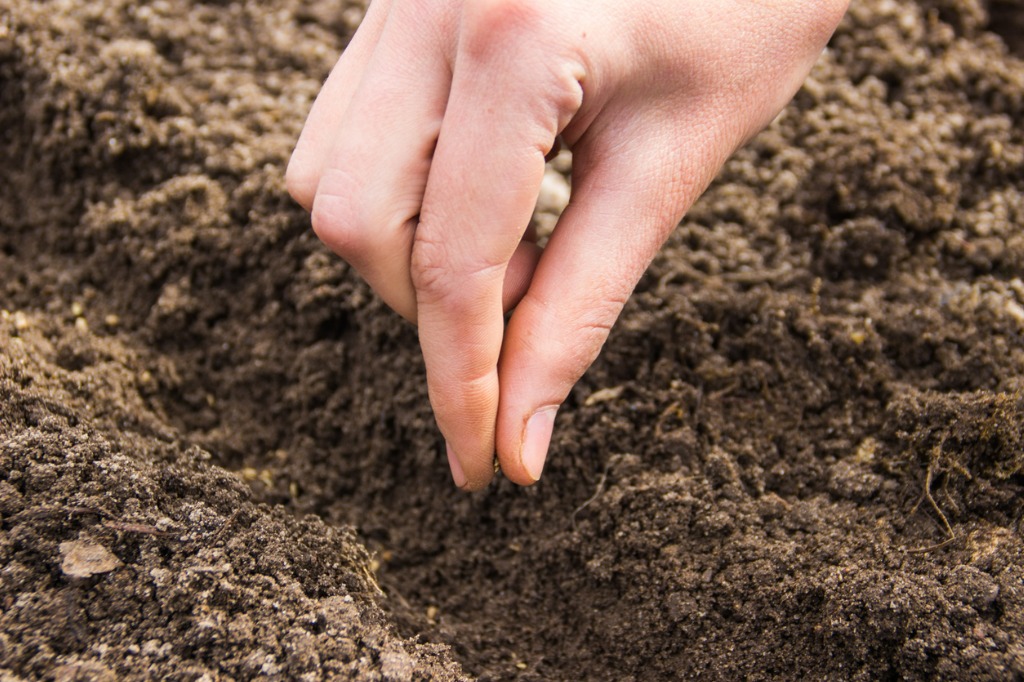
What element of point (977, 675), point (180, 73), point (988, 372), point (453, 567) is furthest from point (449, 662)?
point (180, 73)

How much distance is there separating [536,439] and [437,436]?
1.10 ft

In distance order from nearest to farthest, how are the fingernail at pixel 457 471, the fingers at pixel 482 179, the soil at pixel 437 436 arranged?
the fingers at pixel 482 179 < the soil at pixel 437 436 < the fingernail at pixel 457 471

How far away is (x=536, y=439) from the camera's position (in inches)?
51.4

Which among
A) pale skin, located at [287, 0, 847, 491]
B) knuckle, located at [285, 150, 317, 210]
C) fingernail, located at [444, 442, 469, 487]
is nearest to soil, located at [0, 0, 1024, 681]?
fingernail, located at [444, 442, 469, 487]

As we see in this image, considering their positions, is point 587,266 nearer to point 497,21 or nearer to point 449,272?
point 449,272

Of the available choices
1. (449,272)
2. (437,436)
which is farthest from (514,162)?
(437,436)

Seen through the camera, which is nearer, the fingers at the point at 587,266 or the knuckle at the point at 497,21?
the knuckle at the point at 497,21

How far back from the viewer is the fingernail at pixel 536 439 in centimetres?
129

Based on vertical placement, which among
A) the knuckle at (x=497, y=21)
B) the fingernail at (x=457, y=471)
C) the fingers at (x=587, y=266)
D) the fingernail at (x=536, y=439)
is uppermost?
the knuckle at (x=497, y=21)

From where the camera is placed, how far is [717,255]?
1.84m

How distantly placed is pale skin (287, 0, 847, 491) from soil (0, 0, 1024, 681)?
0.28m

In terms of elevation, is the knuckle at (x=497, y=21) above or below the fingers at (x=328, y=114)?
above

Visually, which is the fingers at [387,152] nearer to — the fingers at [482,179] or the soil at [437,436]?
the fingers at [482,179]

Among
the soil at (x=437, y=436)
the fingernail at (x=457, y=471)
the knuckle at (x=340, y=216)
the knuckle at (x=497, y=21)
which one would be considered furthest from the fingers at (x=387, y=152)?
the soil at (x=437, y=436)
